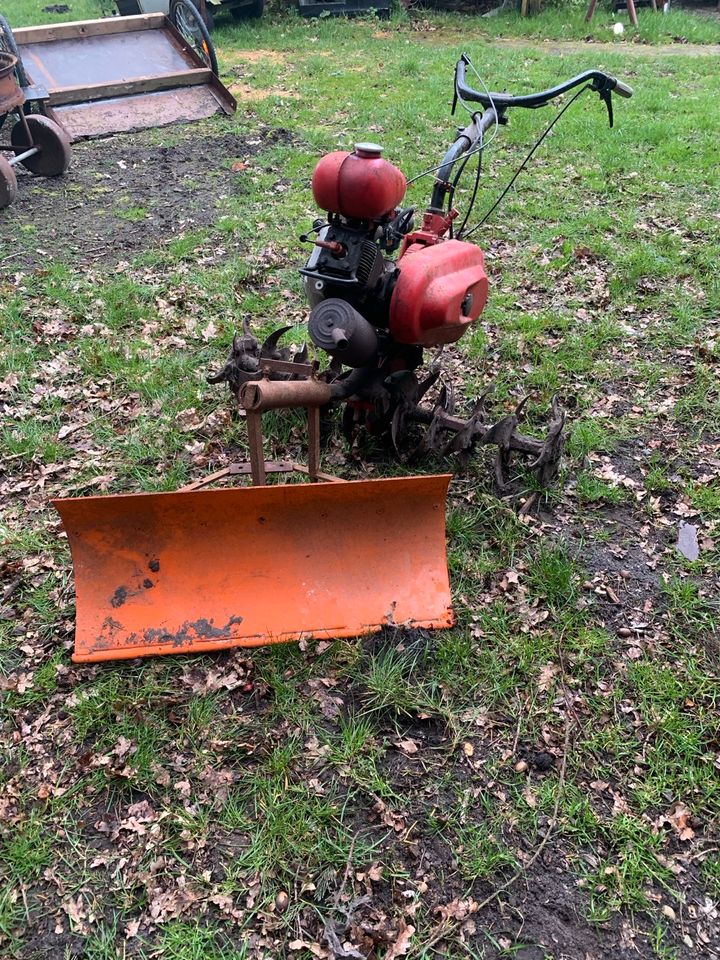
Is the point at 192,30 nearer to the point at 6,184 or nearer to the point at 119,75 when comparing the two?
the point at 119,75

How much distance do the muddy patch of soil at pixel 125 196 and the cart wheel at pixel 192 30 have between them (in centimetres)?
117

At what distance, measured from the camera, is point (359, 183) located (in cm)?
301

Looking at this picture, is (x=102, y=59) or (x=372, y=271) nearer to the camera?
(x=372, y=271)

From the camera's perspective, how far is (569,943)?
2.25m

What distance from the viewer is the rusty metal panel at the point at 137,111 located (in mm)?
8141

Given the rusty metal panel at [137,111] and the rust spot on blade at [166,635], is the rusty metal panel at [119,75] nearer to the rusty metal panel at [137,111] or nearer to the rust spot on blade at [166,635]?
the rusty metal panel at [137,111]

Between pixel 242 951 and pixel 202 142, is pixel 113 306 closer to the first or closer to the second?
pixel 202 142

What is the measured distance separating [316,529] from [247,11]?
531 inches

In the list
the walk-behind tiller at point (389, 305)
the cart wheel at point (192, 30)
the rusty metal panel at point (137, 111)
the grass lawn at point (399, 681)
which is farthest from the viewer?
the cart wheel at point (192, 30)

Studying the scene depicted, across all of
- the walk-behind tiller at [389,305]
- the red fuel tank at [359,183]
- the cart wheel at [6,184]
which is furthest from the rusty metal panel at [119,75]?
the red fuel tank at [359,183]

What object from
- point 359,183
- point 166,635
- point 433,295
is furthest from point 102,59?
point 166,635

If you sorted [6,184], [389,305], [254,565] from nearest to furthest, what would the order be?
[254,565] → [389,305] → [6,184]

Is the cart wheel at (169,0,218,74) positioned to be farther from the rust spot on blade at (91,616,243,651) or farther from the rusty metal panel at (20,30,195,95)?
the rust spot on blade at (91,616,243,651)

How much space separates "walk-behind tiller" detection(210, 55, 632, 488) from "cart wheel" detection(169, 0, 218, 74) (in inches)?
247
